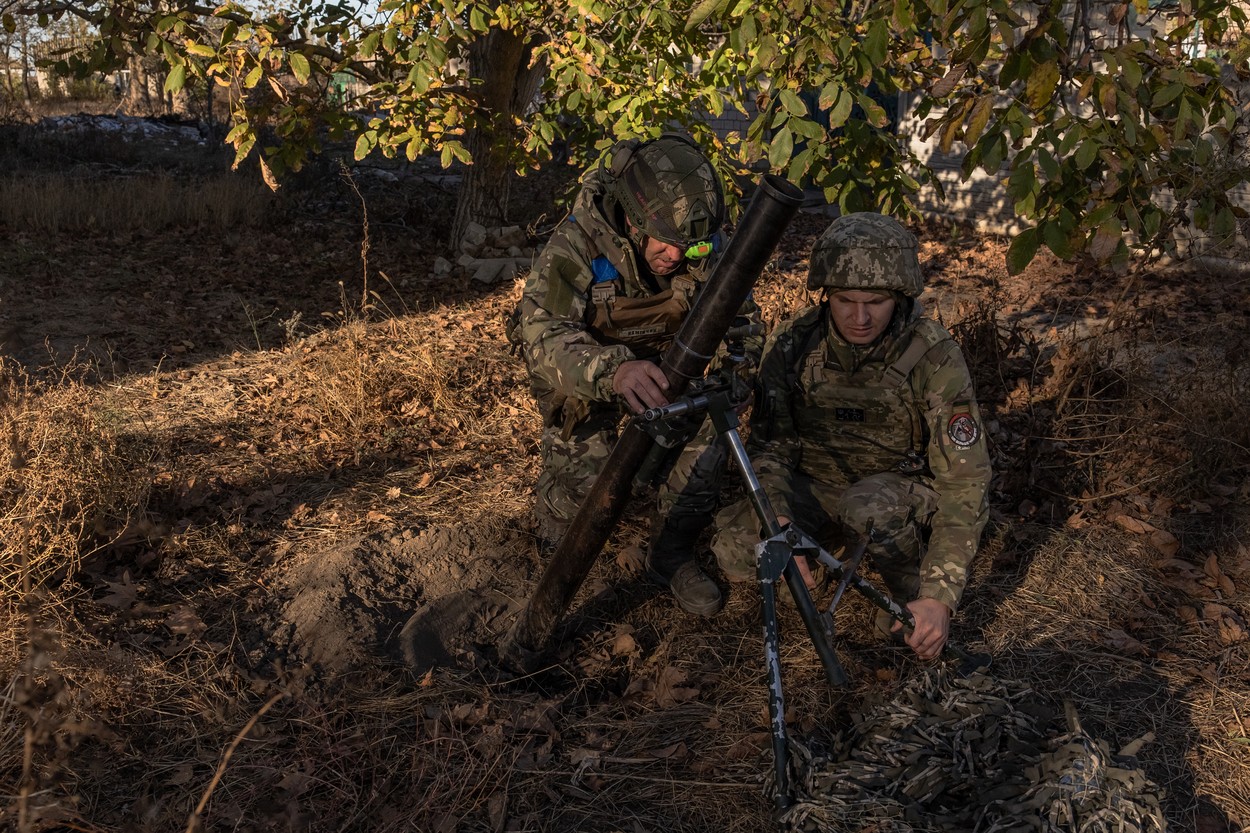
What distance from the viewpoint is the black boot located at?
375 centimetres

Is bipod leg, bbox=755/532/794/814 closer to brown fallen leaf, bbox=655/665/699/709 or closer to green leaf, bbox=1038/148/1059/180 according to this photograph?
brown fallen leaf, bbox=655/665/699/709

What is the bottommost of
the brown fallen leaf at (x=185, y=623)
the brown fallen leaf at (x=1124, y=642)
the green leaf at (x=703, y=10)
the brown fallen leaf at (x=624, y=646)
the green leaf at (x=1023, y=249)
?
the brown fallen leaf at (x=185, y=623)

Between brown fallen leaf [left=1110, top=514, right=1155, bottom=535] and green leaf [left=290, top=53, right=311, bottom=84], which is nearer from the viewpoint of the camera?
brown fallen leaf [left=1110, top=514, right=1155, bottom=535]

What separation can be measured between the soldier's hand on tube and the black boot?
1089 mm

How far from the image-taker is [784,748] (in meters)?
2.54

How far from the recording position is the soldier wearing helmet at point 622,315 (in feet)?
10.7

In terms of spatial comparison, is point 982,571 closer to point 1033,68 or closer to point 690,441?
point 690,441

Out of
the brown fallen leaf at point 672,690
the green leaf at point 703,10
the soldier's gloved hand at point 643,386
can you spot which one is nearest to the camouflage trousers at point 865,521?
the brown fallen leaf at point 672,690

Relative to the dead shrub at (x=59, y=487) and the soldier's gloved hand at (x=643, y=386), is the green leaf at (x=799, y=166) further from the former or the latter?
the dead shrub at (x=59, y=487)

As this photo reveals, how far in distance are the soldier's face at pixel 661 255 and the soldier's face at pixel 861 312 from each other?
594 millimetres

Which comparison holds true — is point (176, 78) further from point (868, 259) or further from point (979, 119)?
point (979, 119)

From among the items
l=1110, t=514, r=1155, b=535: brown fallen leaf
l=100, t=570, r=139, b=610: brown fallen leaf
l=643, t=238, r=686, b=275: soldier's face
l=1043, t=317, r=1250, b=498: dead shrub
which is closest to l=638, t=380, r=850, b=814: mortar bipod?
l=643, t=238, r=686, b=275: soldier's face

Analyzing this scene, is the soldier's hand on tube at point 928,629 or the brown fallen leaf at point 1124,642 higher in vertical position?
the soldier's hand on tube at point 928,629

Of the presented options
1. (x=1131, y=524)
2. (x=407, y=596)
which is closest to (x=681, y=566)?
(x=407, y=596)
